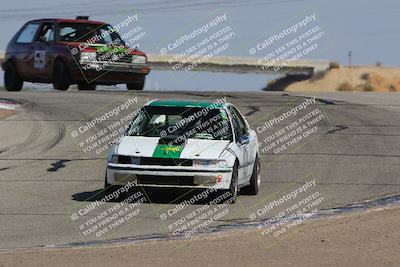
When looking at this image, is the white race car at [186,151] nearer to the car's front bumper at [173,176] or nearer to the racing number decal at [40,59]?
the car's front bumper at [173,176]

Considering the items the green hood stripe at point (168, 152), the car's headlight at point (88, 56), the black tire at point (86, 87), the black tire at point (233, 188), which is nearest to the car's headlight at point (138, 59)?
the car's headlight at point (88, 56)

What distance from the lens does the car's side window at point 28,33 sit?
83.5 feet

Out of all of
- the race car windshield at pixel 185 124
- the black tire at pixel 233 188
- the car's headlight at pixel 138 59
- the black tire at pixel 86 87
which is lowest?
the black tire at pixel 86 87

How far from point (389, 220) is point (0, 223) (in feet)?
13.7

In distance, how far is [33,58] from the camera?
25219 millimetres

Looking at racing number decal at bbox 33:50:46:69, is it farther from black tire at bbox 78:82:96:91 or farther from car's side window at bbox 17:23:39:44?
black tire at bbox 78:82:96:91

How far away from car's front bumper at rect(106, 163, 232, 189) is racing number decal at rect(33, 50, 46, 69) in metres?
12.4

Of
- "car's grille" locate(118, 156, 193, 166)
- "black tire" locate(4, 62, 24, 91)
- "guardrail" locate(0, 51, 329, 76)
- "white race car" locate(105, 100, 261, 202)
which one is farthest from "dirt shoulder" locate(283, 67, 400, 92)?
"car's grille" locate(118, 156, 193, 166)

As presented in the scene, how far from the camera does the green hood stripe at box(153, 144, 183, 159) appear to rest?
510 inches

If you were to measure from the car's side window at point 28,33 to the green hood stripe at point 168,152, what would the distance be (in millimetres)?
12985

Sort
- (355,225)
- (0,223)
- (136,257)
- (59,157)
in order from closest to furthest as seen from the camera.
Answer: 1. (136,257)
2. (355,225)
3. (0,223)
4. (59,157)

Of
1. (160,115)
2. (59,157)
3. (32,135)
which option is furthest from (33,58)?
(160,115)

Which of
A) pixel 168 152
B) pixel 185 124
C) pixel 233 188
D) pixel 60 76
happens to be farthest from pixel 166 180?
pixel 60 76

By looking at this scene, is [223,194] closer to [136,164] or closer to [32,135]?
[136,164]
